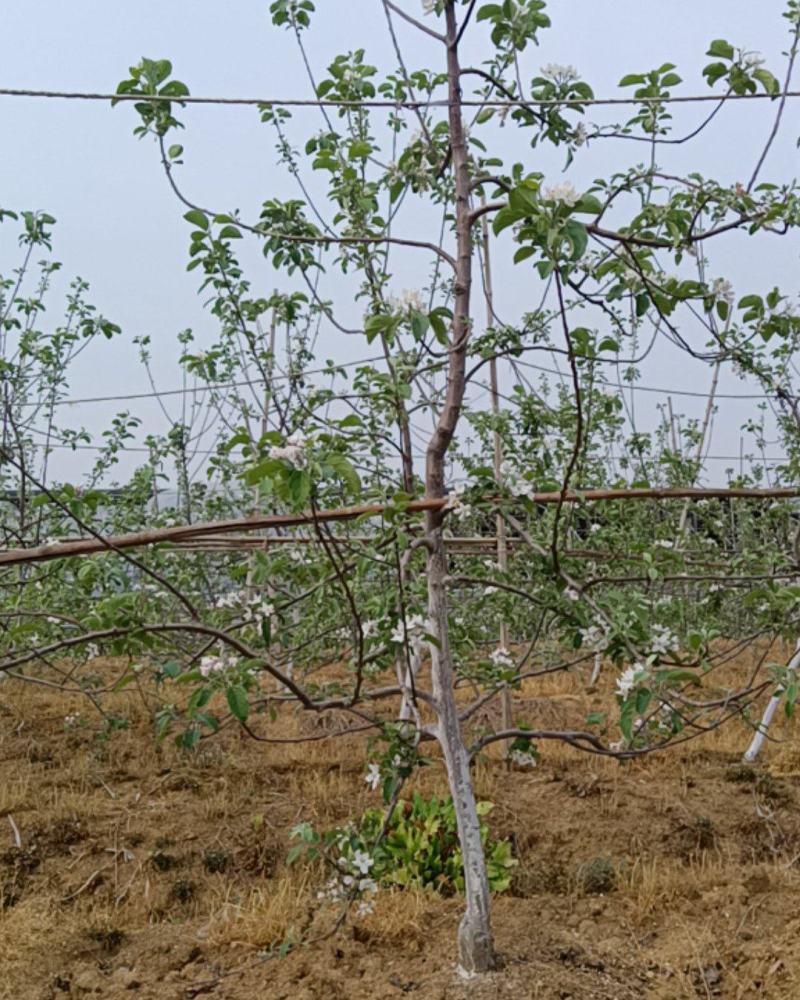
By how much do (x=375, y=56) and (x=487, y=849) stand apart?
278 cm

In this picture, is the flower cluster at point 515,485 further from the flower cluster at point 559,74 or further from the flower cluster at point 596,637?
the flower cluster at point 559,74

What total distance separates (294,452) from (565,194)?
0.66 m

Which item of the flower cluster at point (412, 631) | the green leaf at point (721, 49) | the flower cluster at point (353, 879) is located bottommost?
the flower cluster at point (353, 879)

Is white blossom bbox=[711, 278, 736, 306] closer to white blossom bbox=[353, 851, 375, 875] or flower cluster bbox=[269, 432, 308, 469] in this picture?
flower cluster bbox=[269, 432, 308, 469]

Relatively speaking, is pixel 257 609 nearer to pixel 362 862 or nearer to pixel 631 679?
pixel 362 862

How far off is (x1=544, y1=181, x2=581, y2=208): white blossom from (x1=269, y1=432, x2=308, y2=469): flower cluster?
61 cm

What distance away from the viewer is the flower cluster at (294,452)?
56.2 inches

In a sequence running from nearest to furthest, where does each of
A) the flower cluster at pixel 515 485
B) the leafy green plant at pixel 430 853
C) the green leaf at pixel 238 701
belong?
1. the green leaf at pixel 238 701
2. the flower cluster at pixel 515 485
3. the leafy green plant at pixel 430 853

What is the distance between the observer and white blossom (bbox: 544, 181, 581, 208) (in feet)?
4.87

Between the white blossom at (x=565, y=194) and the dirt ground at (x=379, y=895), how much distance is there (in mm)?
1901

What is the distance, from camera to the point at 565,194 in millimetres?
1485

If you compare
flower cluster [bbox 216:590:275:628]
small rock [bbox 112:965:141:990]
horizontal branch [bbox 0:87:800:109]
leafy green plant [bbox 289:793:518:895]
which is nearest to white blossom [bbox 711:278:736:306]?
horizontal branch [bbox 0:87:800:109]

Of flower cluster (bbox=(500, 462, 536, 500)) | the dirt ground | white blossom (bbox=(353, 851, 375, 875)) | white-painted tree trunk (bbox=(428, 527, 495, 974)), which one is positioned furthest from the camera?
the dirt ground

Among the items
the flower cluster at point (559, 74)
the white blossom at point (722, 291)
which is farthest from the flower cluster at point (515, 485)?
the flower cluster at point (559, 74)
